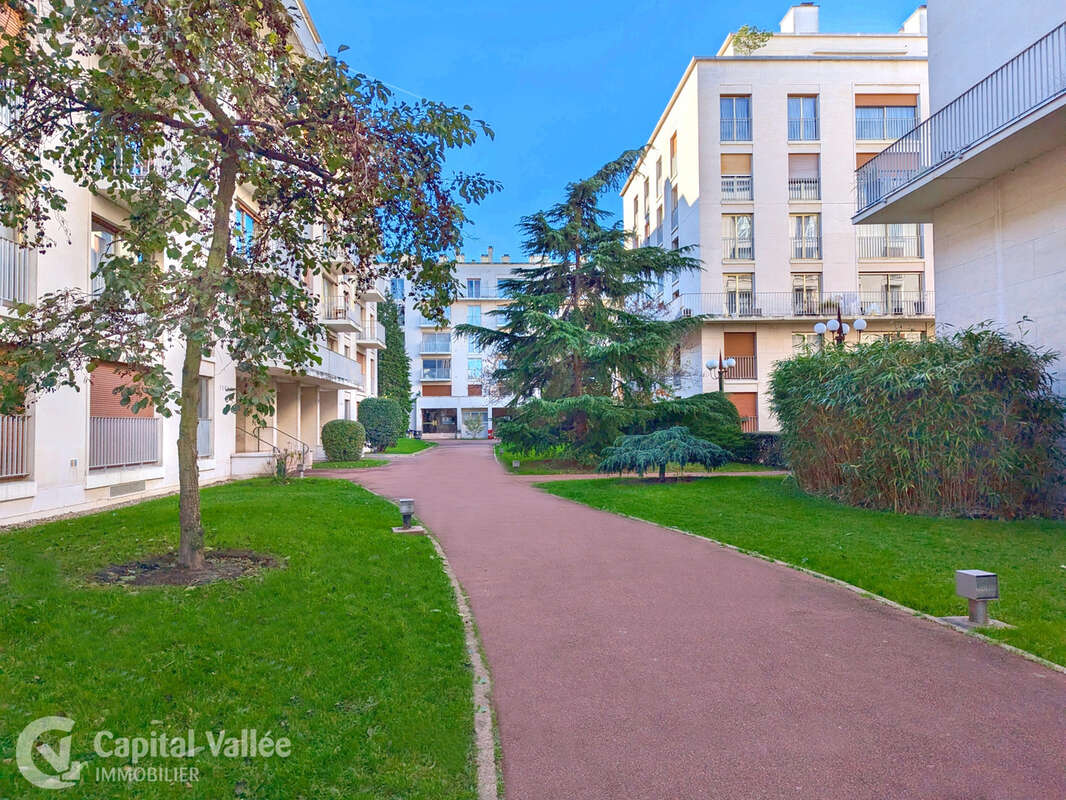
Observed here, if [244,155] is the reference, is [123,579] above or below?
below

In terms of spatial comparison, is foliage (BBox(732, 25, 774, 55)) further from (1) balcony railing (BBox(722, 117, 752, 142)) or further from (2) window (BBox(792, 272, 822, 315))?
(2) window (BBox(792, 272, 822, 315))

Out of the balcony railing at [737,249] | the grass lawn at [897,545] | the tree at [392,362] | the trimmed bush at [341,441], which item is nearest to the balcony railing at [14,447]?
the grass lawn at [897,545]

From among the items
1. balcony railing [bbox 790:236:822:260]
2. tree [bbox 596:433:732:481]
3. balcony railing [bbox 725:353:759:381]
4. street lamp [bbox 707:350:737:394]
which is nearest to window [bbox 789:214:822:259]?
balcony railing [bbox 790:236:822:260]

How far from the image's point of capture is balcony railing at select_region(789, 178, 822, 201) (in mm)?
29859

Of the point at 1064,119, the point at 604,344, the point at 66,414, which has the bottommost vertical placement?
the point at 66,414

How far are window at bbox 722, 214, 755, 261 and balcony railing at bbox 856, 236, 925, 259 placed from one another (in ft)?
15.6

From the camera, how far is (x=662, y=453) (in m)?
14.9

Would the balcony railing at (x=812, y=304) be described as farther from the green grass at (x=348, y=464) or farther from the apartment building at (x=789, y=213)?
the green grass at (x=348, y=464)

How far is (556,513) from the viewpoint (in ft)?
36.3

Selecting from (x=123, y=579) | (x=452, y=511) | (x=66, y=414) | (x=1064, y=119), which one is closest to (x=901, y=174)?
(x=1064, y=119)

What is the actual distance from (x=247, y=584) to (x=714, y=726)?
4.25 m

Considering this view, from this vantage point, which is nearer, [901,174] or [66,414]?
[66,414]

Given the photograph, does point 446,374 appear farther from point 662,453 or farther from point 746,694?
point 746,694

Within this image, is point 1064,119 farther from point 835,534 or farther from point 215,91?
point 215,91
